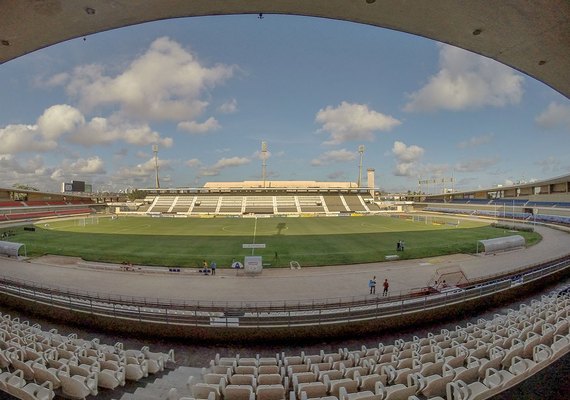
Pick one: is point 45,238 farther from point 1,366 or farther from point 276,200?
point 276,200

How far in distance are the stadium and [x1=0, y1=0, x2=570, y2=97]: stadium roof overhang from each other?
0.19 feet

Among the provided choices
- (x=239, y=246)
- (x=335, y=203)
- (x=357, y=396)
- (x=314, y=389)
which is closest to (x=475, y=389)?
(x=357, y=396)

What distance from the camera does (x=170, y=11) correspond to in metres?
5.30

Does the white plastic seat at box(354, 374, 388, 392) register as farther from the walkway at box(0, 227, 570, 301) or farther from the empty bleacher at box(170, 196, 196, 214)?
the empty bleacher at box(170, 196, 196, 214)

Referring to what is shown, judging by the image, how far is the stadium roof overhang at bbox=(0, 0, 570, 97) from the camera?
4527 millimetres

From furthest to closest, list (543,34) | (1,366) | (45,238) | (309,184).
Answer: (309,184)
(45,238)
(1,366)
(543,34)

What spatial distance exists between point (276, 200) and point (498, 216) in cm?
5558

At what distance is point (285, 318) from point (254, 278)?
9915mm

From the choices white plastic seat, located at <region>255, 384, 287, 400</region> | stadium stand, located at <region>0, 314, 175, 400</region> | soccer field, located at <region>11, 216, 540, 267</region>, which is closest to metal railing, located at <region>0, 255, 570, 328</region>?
stadium stand, located at <region>0, 314, 175, 400</region>

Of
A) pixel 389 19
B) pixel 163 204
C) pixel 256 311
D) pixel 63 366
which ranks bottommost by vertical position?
pixel 256 311

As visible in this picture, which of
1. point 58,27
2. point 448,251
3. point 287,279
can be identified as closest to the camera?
point 58,27

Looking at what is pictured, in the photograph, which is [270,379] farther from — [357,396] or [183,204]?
[183,204]

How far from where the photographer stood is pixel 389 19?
5.28 metres

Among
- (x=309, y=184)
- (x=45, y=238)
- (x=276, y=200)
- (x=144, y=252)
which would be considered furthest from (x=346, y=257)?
(x=309, y=184)
